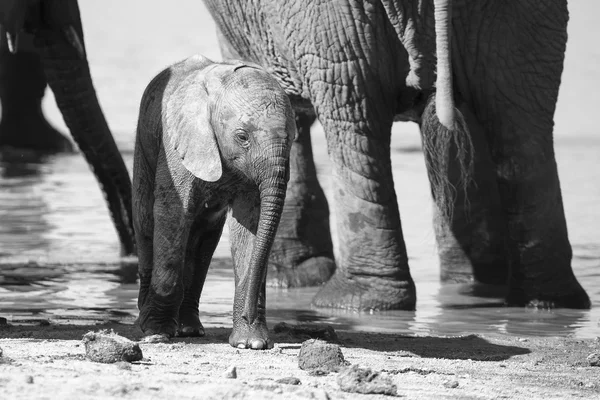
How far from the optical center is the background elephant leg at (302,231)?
9.01 metres

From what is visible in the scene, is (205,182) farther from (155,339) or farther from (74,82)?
(74,82)

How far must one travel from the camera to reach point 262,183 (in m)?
5.86

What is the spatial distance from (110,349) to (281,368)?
1.94 feet

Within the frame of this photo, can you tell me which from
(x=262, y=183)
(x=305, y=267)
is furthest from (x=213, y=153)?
(x=305, y=267)

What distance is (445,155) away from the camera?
26.5ft

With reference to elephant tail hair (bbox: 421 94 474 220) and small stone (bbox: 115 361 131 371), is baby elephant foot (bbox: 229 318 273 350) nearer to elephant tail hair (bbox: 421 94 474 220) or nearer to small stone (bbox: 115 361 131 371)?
small stone (bbox: 115 361 131 371)

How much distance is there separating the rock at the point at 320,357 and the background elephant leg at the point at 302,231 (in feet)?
11.3

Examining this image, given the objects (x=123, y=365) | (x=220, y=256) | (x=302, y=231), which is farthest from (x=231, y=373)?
(x=220, y=256)

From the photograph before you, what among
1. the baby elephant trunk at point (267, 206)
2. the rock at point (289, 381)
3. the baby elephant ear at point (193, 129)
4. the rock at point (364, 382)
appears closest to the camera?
the rock at point (364, 382)

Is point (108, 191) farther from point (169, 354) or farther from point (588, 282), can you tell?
point (169, 354)

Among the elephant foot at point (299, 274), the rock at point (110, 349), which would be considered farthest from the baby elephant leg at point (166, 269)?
the elephant foot at point (299, 274)

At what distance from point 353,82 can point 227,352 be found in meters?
2.23

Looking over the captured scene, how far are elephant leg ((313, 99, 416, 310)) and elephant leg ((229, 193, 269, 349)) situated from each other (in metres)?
1.69

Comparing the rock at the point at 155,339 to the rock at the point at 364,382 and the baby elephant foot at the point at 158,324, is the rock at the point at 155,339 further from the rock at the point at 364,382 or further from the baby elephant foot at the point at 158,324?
the rock at the point at 364,382
